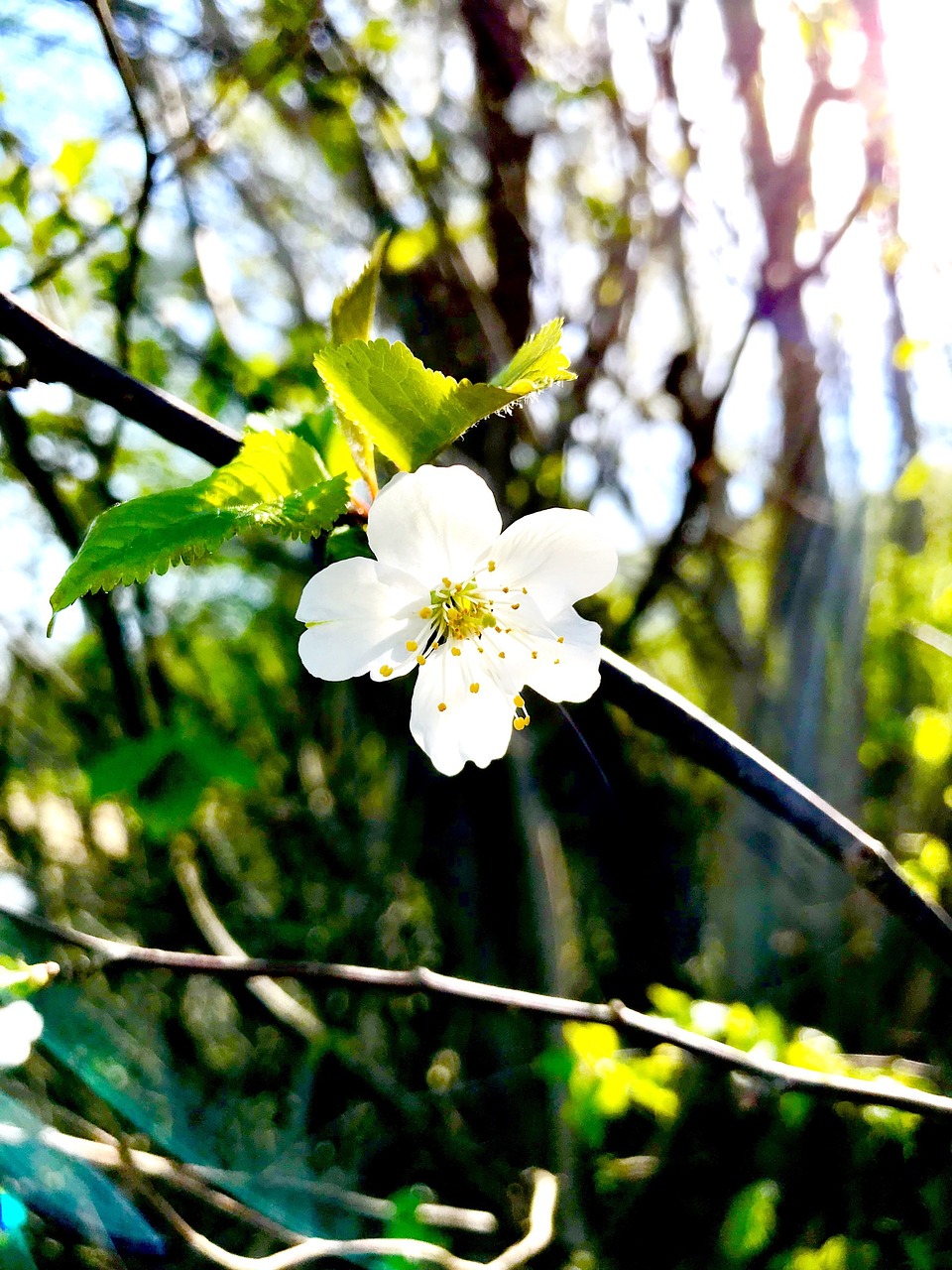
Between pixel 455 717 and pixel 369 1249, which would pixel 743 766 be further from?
pixel 369 1249

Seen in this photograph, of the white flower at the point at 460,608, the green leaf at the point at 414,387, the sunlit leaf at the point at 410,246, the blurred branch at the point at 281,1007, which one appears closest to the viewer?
the green leaf at the point at 414,387

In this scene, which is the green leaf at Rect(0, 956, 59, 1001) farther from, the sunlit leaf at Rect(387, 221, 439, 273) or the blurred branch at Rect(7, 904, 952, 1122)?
the sunlit leaf at Rect(387, 221, 439, 273)

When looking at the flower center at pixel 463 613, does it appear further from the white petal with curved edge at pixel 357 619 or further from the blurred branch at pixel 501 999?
the blurred branch at pixel 501 999

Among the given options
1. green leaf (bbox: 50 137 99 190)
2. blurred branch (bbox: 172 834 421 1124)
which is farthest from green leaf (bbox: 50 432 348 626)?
blurred branch (bbox: 172 834 421 1124)

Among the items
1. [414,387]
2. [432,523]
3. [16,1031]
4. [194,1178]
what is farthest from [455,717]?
[194,1178]

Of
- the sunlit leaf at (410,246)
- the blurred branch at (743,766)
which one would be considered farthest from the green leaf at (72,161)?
the blurred branch at (743,766)

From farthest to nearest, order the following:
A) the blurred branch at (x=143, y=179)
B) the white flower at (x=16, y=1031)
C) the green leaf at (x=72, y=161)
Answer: the green leaf at (x=72, y=161) → the blurred branch at (x=143, y=179) → the white flower at (x=16, y=1031)
